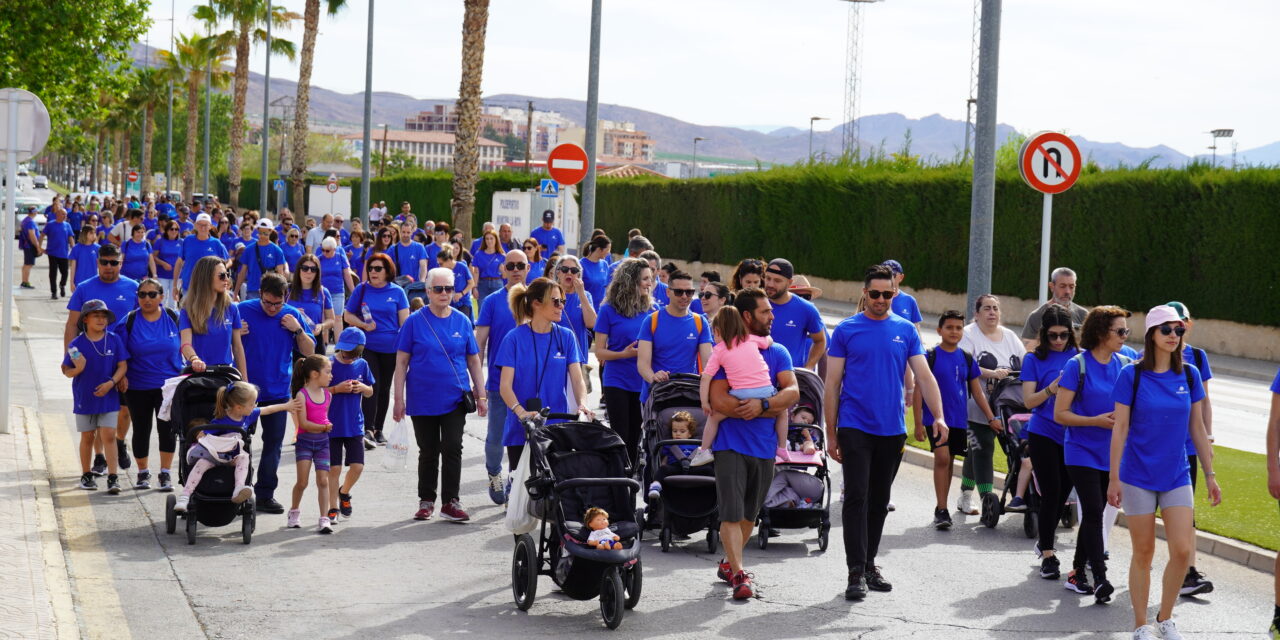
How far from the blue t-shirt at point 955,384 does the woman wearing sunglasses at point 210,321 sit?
506cm

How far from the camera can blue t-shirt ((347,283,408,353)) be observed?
12.7 meters

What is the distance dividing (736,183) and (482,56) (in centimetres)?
1657

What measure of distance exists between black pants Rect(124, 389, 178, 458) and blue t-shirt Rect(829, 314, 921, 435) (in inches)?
207

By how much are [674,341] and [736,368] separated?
6.87 ft

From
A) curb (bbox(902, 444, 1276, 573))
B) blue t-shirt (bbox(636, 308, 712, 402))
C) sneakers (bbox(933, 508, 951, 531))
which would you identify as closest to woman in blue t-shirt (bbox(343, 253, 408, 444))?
blue t-shirt (bbox(636, 308, 712, 402))

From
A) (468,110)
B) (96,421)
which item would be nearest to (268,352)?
(96,421)

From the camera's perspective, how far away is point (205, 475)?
9.17m

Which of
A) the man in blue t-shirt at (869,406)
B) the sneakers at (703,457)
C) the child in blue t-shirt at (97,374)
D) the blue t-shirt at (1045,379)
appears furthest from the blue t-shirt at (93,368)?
the blue t-shirt at (1045,379)

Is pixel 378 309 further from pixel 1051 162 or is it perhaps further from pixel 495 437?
pixel 1051 162

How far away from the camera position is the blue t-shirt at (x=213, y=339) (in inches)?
409

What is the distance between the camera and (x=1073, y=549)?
31.7ft

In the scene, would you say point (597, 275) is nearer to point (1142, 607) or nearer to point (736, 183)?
point (1142, 607)

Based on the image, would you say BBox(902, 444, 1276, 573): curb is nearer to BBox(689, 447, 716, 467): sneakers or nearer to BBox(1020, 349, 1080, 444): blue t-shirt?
BBox(1020, 349, 1080, 444): blue t-shirt

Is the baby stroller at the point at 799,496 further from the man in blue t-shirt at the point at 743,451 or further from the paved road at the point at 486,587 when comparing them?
the man in blue t-shirt at the point at 743,451
